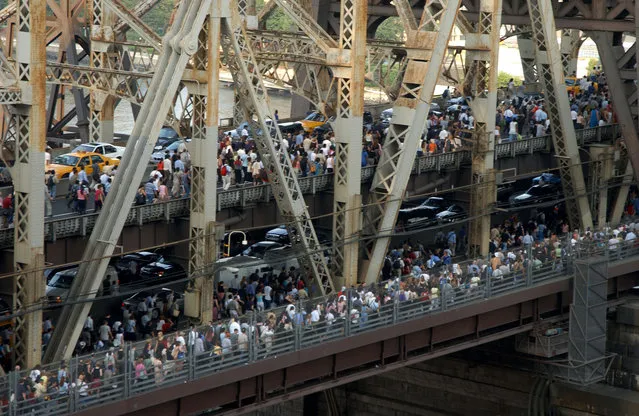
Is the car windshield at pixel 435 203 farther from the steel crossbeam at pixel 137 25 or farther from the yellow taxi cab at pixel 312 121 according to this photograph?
→ the steel crossbeam at pixel 137 25

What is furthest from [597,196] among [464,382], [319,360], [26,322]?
[26,322]

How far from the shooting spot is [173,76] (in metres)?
43.6

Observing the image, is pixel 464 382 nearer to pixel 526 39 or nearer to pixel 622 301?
pixel 622 301

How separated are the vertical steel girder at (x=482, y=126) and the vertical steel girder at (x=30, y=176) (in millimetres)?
18037

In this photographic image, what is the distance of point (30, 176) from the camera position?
130 ft

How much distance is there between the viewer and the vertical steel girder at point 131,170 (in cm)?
4212

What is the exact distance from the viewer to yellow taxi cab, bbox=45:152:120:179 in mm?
56375

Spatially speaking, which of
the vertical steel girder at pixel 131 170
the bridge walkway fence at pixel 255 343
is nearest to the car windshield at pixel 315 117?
the bridge walkway fence at pixel 255 343

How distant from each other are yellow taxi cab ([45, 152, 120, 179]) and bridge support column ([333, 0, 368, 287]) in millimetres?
10016

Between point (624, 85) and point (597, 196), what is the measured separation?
3920mm

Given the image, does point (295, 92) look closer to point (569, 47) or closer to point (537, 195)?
point (537, 195)

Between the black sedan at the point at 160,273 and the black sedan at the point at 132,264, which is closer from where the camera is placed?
the black sedan at the point at 160,273

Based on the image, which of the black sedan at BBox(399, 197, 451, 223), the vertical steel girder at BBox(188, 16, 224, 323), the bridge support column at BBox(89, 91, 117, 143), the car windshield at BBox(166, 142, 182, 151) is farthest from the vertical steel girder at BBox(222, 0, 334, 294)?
the bridge support column at BBox(89, 91, 117, 143)

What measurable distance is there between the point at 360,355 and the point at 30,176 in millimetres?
9934
